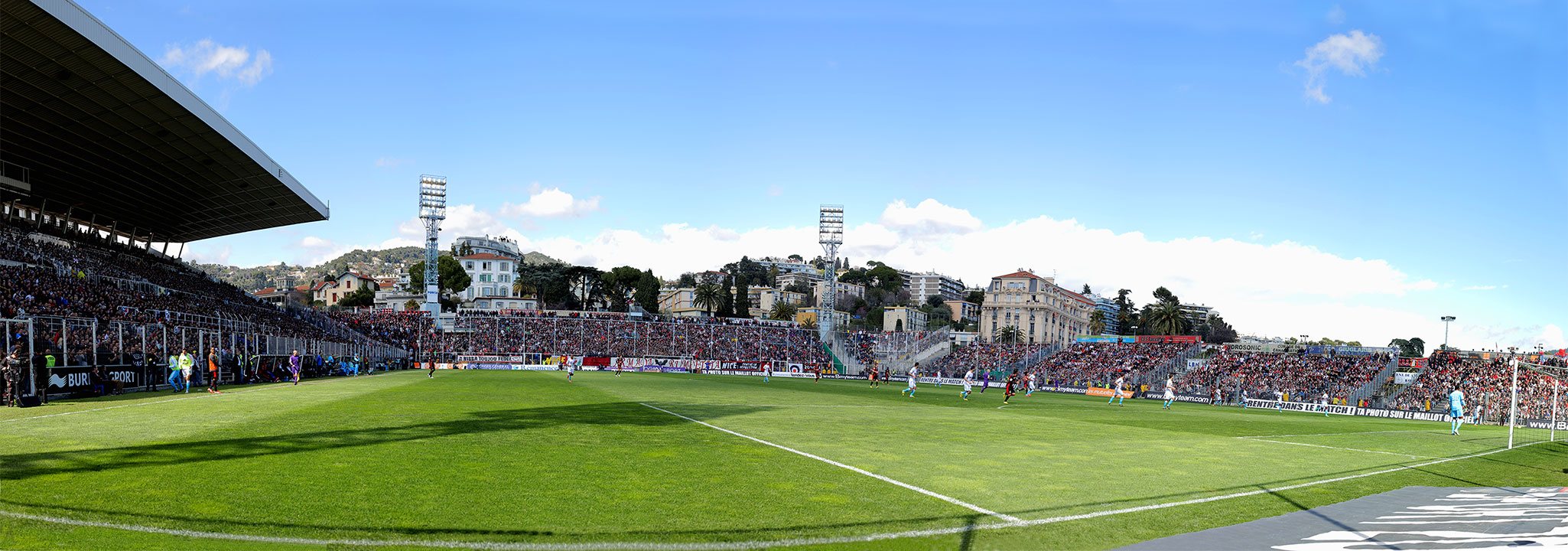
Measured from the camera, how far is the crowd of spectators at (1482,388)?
33156 mm

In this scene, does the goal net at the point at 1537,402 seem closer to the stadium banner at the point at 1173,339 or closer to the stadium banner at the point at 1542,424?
the stadium banner at the point at 1542,424

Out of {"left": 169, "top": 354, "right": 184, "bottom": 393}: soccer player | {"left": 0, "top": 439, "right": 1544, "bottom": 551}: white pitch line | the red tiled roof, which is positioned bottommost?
{"left": 169, "top": 354, "right": 184, "bottom": 393}: soccer player

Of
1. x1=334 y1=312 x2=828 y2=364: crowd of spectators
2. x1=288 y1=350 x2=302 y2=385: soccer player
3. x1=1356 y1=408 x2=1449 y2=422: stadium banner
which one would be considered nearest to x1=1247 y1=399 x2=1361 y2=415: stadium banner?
x1=1356 y1=408 x2=1449 y2=422: stadium banner

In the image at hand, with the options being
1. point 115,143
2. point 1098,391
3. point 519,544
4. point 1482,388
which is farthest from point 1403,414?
point 115,143

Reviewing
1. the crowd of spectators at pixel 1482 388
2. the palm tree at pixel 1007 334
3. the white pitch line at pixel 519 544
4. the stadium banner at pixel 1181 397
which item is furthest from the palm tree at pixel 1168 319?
the white pitch line at pixel 519 544

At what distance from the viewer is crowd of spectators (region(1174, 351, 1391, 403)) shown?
45531 mm

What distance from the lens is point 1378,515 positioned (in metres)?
9.15

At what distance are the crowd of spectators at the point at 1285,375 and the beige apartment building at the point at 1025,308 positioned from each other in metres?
73.6

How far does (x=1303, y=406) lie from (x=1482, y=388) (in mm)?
7262

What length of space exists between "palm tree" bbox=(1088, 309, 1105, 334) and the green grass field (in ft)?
542

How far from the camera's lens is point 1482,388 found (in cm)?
3844

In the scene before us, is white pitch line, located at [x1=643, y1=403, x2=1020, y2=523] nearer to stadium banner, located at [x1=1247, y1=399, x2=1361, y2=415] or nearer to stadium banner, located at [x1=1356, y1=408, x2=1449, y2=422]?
stadium banner, located at [x1=1356, y1=408, x2=1449, y2=422]

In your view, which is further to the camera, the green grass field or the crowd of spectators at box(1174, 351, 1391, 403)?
the crowd of spectators at box(1174, 351, 1391, 403)

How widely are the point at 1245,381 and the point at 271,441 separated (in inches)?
2084
